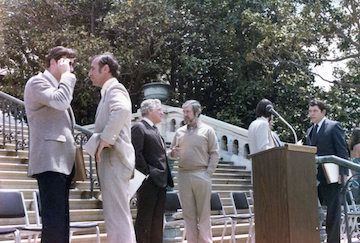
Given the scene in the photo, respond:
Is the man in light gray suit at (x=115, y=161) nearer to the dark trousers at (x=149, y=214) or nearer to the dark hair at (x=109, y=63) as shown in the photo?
the dark hair at (x=109, y=63)

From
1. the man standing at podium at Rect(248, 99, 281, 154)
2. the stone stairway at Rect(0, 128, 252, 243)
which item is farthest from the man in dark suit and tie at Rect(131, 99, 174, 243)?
the stone stairway at Rect(0, 128, 252, 243)

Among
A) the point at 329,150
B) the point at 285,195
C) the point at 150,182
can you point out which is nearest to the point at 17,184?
the point at 150,182

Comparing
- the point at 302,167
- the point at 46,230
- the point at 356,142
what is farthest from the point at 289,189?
the point at 356,142

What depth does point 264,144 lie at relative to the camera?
557 cm

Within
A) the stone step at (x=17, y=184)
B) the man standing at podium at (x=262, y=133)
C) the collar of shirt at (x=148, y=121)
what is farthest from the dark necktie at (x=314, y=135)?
the stone step at (x=17, y=184)

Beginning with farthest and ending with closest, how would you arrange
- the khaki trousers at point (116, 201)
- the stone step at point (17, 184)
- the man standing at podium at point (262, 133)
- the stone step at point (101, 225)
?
the stone step at point (17, 184), the stone step at point (101, 225), the man standing at podium at point (262, 133), the khaki trousers at point (116, 201)

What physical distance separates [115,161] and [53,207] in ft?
1.92

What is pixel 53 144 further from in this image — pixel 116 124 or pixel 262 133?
pixel 262 133

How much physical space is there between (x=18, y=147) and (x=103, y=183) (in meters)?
A: 6.07

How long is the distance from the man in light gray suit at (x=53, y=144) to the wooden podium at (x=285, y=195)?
4.21 ft

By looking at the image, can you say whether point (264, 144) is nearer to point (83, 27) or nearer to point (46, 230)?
point (46, 230)

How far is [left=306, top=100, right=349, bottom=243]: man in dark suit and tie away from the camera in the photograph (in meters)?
5.42

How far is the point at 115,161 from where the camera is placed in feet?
13.0

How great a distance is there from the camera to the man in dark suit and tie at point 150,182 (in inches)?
199
